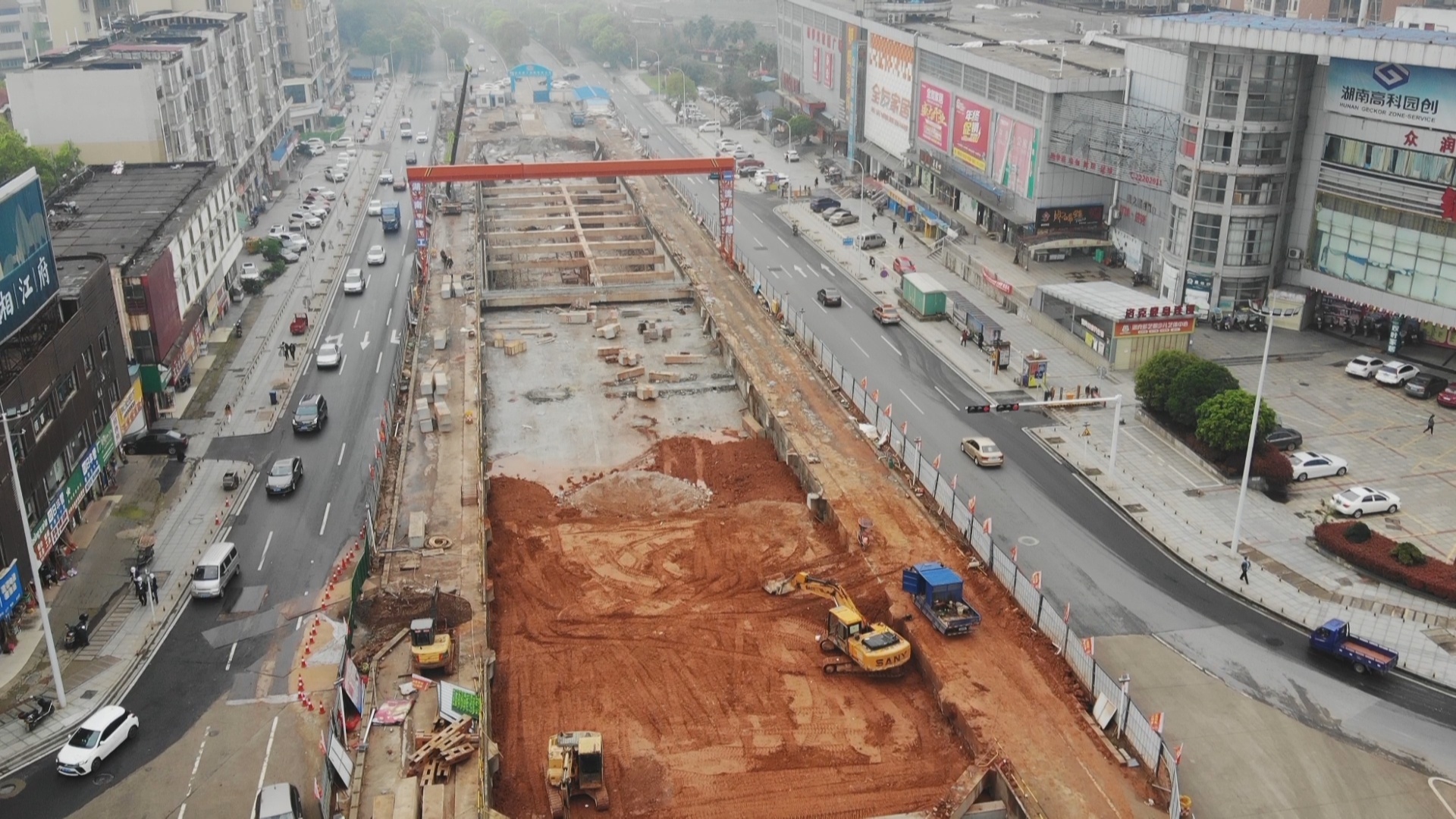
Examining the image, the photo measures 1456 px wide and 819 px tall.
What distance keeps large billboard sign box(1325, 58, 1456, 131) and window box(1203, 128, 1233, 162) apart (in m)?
5.42

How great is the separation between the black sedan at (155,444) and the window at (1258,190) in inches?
2347

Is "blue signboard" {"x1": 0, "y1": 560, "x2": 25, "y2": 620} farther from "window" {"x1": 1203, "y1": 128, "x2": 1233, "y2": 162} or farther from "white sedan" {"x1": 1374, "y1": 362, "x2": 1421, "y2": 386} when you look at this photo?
"window" {"x1": 1203, "y1": 128, "x2": 1233, "y2": 162}

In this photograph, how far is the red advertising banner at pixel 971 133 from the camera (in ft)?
314

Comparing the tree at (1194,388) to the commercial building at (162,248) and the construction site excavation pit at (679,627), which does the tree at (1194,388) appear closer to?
the construction site excavation pit at (679,627)

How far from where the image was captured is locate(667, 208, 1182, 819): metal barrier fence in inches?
1405

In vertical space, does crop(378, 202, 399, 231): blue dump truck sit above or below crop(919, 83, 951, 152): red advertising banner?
below

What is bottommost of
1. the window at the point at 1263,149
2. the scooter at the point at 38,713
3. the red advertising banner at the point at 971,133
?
the scooter at the point at 38,713

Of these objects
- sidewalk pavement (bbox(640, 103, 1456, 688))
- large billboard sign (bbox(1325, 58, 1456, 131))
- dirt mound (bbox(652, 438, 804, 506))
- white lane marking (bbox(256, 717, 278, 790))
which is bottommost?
white lane marking (bbox(256, 717, 278, 790))

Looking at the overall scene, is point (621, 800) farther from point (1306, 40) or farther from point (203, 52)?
point (203, 52)

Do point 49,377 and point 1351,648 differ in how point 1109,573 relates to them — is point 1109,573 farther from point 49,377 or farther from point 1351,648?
point 49,377

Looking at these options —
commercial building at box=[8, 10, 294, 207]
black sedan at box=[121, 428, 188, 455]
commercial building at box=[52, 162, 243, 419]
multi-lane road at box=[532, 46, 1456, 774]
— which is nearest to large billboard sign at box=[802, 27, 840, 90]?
multi-lane road at box=[532, 46, 1456, 774]

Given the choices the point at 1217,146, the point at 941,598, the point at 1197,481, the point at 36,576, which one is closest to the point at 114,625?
the point at 36,576

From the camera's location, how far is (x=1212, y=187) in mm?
73875

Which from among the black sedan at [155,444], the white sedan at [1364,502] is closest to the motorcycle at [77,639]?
the black sedan at [155,444]
